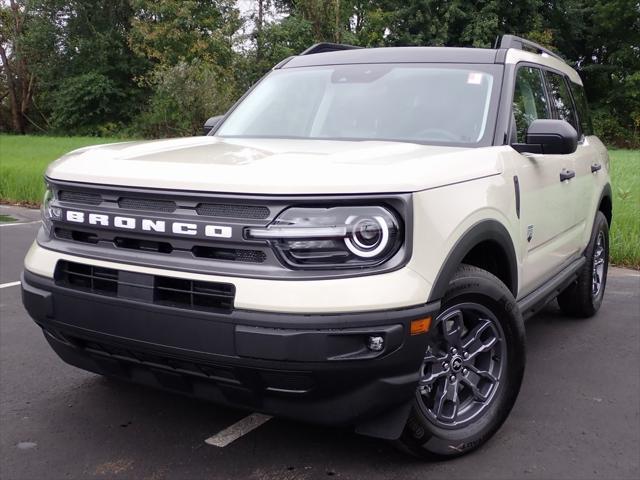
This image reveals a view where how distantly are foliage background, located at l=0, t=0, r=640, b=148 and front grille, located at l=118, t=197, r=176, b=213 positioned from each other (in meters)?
26.0

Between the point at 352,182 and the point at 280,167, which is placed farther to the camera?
the point at 280,167

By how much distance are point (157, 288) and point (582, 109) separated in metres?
4.27

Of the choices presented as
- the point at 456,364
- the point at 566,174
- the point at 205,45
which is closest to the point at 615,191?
the point at 566,174

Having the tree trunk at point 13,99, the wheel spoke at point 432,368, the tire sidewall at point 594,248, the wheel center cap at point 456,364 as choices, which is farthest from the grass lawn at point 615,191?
the tree trunk at point 13,99

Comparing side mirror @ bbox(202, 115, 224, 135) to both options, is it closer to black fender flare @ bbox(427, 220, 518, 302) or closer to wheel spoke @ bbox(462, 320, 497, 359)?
black fender flare @ bbox(427, 220, 518, 302)

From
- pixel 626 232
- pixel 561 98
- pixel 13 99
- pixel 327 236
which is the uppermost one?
pixel 561 98

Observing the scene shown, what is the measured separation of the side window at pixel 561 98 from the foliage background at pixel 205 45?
24.1m

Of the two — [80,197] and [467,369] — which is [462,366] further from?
[80,197]

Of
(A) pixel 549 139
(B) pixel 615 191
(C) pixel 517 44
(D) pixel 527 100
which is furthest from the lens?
(B) pixel 615 191

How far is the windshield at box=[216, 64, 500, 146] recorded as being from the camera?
358cm

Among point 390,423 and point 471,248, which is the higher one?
point 471,248

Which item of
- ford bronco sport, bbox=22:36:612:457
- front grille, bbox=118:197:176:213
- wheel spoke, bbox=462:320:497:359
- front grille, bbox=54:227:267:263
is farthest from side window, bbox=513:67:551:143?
front grille, bbox=118:197:176:213

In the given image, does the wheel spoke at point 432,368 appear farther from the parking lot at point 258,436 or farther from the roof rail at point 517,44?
the roof rail at point 517,44

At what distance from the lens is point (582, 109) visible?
5535 mm
